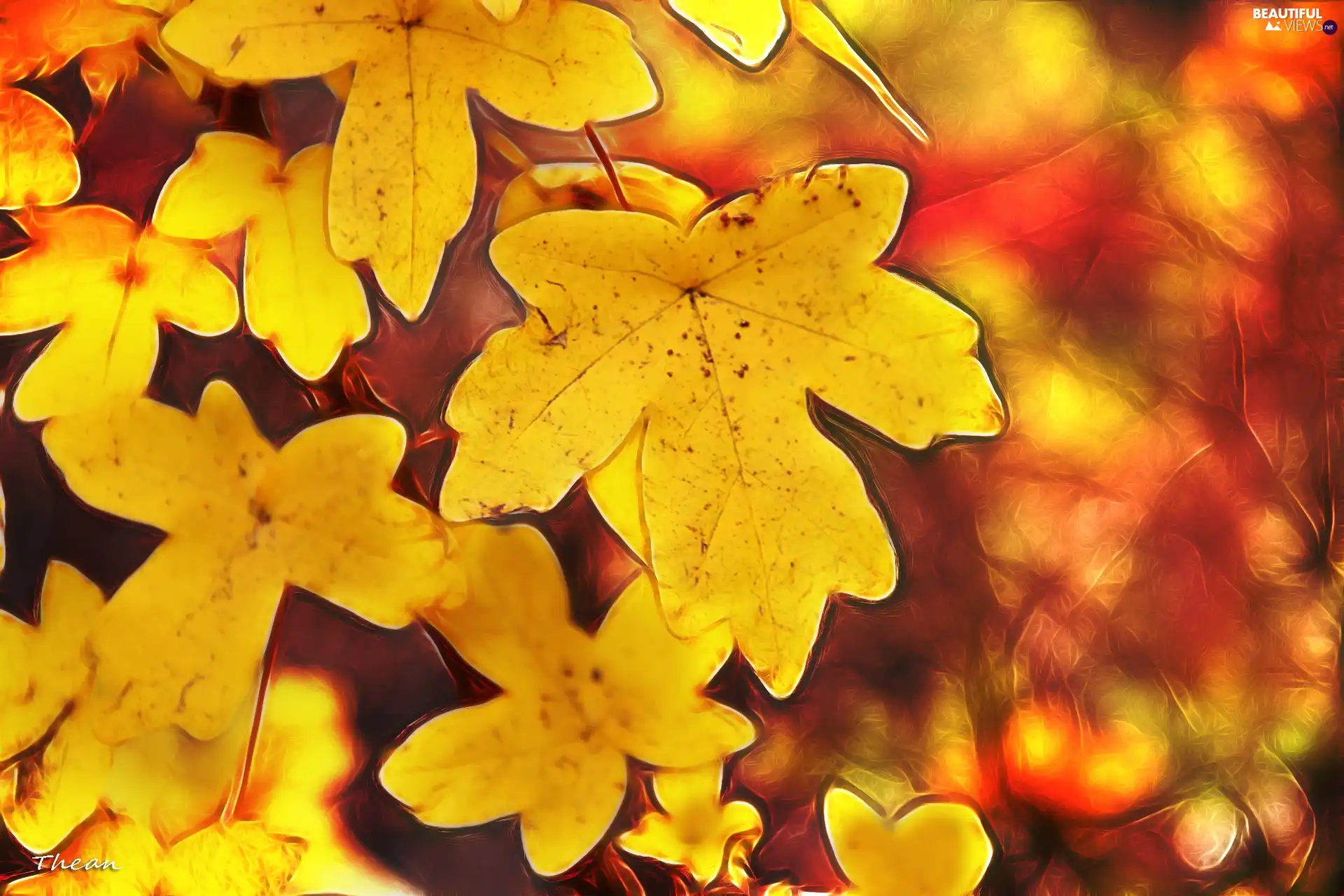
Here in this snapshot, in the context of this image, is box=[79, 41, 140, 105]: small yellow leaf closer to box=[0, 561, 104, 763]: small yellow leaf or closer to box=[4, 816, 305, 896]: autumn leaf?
box=[0, 561, 104, 763]: small yellow leaf

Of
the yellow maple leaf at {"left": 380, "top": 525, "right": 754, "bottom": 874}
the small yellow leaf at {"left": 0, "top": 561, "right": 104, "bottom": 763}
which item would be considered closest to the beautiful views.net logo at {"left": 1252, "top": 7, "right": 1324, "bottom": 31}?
the yellow maple leaf at {"left": 380, "top": 525, "right": 754, "bottom": 874}

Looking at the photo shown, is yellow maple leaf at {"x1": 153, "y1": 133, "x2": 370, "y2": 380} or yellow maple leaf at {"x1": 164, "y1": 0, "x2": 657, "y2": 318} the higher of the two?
yellow maple leaf at {"x1": 164, "y1": 0, "x2": 657, "y2": 318}

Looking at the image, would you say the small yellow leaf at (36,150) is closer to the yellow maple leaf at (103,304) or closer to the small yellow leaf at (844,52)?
the yellow maple leaf at (103,304)

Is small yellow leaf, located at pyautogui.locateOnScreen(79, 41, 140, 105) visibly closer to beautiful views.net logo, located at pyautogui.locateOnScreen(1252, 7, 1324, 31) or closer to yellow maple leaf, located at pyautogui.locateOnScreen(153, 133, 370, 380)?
yellow maple leaf, located at pyautogui.locateOnScreen(153, 133, 370, 380)

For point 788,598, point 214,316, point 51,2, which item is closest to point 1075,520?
point 788,598

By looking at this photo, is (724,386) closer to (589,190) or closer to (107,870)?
(589,190)
